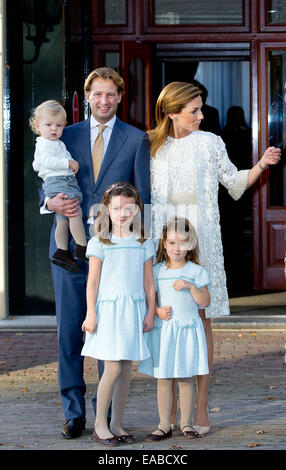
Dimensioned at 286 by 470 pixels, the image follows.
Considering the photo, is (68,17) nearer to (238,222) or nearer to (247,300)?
(247,300)

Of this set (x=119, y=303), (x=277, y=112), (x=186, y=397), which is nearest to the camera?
(x=119, y=303)

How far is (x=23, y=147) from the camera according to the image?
10.4 meters

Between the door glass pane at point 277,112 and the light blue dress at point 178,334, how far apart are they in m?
6.32

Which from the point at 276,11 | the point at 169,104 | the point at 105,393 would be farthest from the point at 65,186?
the point at 276,11

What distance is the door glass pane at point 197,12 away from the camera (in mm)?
11438

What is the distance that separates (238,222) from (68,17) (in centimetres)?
740

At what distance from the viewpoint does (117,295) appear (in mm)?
5625

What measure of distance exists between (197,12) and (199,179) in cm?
593

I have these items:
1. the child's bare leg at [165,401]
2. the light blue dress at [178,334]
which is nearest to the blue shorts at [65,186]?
the light blue dress at [178,334]

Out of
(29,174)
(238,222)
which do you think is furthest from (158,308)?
(238,222)

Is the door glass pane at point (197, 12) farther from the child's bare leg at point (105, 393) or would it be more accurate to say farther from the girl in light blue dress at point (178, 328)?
the child's bare leg at point (105, 393)

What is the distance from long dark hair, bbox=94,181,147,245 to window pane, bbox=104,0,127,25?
5.96 metres

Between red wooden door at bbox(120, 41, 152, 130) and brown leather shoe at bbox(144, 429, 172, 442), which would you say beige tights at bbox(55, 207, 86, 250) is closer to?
brown leather shoe at bbox(144, 429, 172, 442)

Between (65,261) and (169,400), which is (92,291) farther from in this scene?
(169,400)
